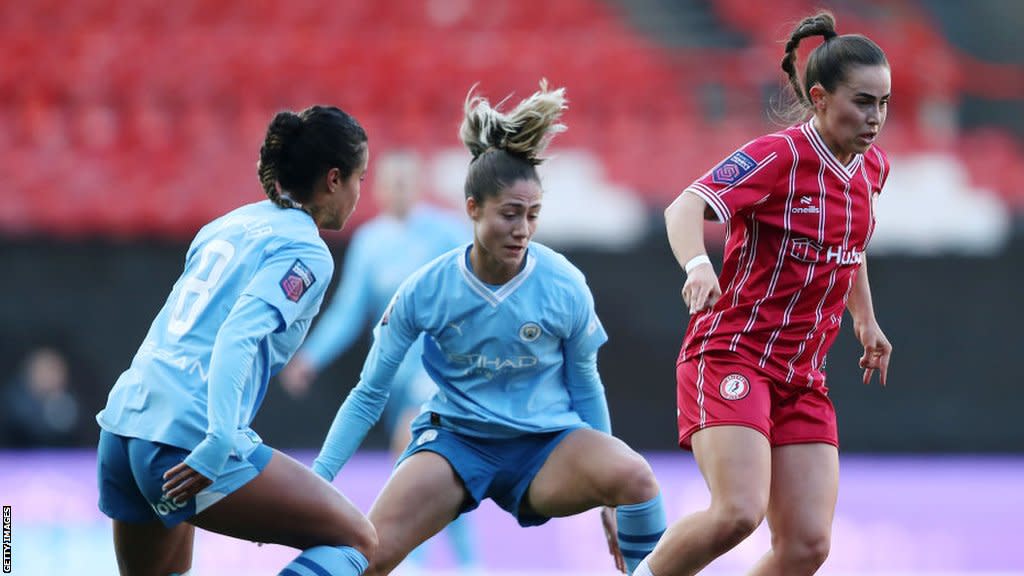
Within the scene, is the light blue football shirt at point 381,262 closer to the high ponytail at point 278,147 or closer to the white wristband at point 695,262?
the high ponytail at point 278,147

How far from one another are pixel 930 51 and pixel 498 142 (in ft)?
34.2

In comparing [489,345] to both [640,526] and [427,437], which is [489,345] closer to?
[427,437]

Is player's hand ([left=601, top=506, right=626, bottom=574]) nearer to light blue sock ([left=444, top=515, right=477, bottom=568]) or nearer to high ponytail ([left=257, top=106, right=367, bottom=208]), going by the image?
high ponytail ([left=257, top=106, right=367, bottom=208])

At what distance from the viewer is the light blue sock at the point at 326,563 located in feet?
12.2

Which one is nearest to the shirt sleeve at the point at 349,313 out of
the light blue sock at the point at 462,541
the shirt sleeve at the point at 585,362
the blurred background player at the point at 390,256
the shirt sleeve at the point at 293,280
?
the blurred background player at the point at 390,256

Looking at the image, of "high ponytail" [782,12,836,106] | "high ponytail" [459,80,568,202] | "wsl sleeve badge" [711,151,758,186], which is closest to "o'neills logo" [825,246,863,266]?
"wsl sleeve badge" [711,151,758,186]

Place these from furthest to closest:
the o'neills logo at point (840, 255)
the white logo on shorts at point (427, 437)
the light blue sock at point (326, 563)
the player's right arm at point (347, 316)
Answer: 1. the player's right arm at point (347, 316)
2. the white logo on shorts at point (427, 437)
3. the o'neills logo at point (840, 255)
4. the light blue sock at point (326, 563)

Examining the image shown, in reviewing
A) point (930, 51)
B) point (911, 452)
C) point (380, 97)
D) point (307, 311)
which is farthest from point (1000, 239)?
point (307, 311)

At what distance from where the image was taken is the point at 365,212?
10664 millimetres

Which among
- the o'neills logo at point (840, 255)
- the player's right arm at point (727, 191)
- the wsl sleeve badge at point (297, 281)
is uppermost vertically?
the player's right arm at point (727, 191)

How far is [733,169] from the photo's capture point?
4.09 metres

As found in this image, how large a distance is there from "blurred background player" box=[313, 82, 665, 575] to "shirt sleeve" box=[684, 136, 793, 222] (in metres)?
0.58

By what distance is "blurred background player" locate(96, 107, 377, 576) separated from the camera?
3523 mm

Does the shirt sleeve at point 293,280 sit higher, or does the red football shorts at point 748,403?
the shirt sleeve at point 293,280
